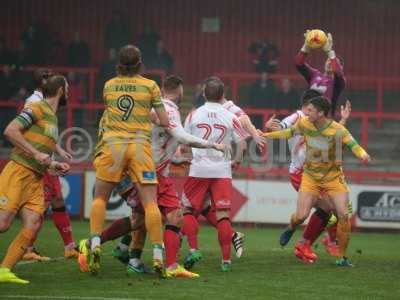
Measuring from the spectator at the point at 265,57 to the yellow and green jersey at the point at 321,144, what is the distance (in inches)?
493

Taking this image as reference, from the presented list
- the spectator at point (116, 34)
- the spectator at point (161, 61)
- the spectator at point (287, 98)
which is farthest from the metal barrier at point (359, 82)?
the spectator at point (116, 34)

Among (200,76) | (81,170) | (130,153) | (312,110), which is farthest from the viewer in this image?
(200,76)

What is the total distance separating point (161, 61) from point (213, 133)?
13.3m

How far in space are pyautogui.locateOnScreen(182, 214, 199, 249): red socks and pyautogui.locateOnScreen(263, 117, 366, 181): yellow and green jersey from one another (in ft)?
4.47

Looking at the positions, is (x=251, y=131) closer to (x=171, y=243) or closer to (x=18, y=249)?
(x=171, y=243)

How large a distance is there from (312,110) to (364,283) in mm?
2432

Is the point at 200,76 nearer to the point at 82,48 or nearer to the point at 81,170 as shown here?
the point at 82,48

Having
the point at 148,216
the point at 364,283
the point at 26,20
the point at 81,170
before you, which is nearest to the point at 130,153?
the point at 148,216

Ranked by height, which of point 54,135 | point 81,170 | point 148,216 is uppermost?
point 54,135

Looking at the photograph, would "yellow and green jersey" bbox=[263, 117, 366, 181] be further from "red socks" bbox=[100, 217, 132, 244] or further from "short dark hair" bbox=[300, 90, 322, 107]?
"red socks" bbox=[100, 217, 132, 244]

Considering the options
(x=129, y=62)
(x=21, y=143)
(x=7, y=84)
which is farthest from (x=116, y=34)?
(x=21, y=143)

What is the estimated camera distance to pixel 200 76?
1120 inches

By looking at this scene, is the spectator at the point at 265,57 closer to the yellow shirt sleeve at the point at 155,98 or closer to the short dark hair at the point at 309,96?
the short dark hair at the point at 309,96

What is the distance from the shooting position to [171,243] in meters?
12.6
